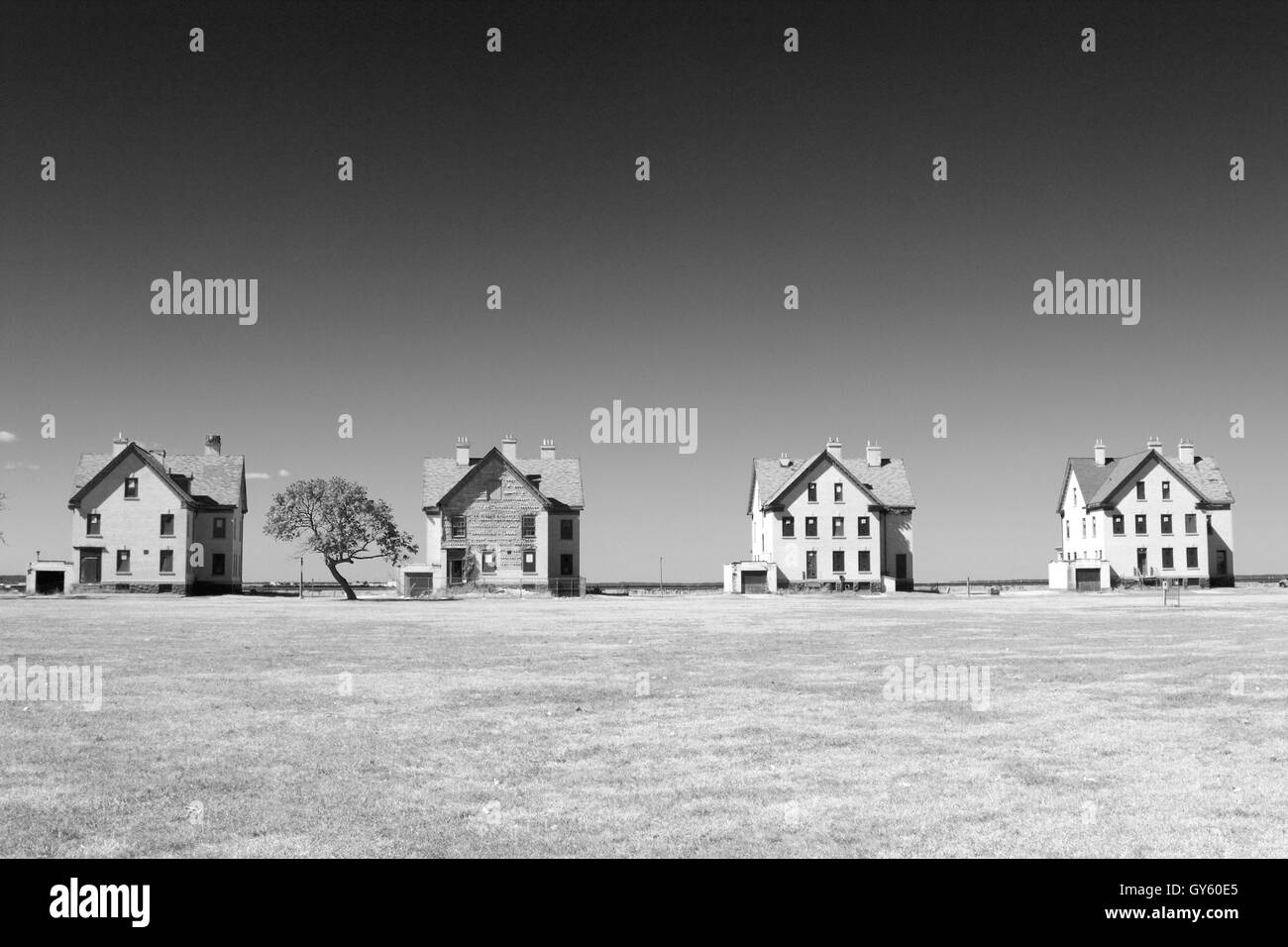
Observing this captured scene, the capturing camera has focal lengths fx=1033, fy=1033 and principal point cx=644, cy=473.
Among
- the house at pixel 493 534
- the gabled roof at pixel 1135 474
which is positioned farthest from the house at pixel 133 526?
the gabled roof at pixel 1135 474

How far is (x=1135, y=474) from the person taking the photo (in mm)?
92500

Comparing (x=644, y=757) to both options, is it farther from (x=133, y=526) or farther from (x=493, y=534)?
(x=133, y=526)

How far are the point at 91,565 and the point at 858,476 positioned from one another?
62917 millimetres

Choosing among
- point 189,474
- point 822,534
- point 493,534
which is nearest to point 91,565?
point 189,474

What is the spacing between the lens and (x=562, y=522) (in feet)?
278

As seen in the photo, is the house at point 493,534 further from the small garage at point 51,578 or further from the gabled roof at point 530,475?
the small garage at point 51,578

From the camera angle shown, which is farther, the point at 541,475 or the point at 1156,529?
the point at 1156,529

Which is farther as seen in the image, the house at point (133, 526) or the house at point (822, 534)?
the house at point (822, 534)

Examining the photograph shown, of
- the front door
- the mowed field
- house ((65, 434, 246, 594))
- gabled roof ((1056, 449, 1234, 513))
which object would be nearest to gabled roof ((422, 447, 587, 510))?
house ((65, 434, 246, 594))

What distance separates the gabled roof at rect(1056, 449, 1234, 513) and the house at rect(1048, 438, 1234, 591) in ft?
0.29

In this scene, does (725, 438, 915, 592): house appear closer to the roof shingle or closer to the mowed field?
the roof shingle

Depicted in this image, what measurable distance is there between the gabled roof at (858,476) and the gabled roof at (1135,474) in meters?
18.4

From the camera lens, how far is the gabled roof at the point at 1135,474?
303 feet

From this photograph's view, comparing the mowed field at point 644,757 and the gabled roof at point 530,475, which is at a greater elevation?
the gabled roof at point 530,475
